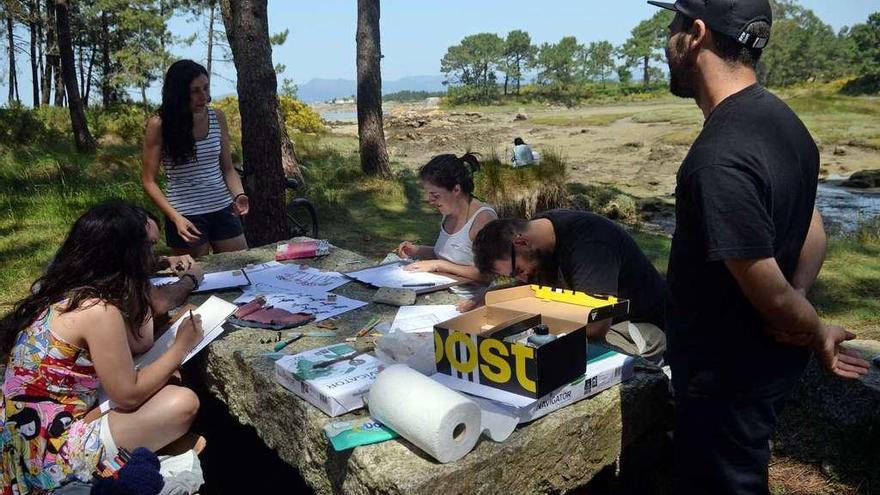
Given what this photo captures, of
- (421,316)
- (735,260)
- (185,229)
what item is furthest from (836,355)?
(185,229)

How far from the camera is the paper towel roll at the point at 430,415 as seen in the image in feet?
4.92

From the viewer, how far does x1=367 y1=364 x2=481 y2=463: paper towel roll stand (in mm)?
1500

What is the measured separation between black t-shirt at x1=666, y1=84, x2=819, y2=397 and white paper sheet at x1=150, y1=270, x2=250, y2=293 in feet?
6.63

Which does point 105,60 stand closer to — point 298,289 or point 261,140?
point 261,140

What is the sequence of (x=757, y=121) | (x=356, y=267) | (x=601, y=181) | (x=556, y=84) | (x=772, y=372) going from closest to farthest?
1. (x=757, y=121)
2. (x=772, y=372)
3. (x=356, y=267)
4. (x=601, y=181)
5. (x=556, y=84)

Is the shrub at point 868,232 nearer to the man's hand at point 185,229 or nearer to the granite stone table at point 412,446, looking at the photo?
the granite stone table at point 412,446

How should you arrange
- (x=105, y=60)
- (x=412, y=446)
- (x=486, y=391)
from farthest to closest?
(x=105, y=60), (x=486, y=391), (x=412, y=446)

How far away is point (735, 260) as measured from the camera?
1.45 meters

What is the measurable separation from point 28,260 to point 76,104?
223 inches

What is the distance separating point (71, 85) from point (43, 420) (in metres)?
9.71

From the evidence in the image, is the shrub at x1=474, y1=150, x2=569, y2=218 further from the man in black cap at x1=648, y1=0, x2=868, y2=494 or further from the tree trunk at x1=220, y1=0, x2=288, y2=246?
the man in black cap at x1=648, y1=0, x2=868, y2=494

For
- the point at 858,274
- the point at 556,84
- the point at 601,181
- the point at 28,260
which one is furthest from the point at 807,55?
the point at 28,260

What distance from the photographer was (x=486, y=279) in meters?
2.93

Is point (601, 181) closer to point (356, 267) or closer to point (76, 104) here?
point (76, 104)
